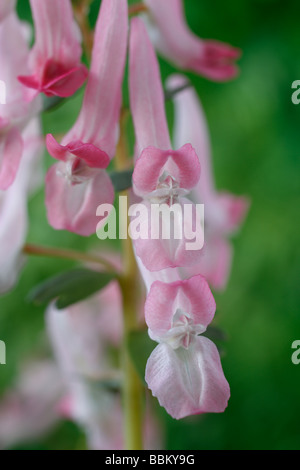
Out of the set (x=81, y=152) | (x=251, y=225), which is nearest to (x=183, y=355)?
(x=81, y=152)

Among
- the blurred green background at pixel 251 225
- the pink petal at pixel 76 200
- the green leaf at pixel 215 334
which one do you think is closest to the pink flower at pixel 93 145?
the pink petal at pixel 76 200

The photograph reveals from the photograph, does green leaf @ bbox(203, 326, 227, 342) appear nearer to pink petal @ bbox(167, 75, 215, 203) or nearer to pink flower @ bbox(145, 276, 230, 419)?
pink flower @ bbox(145, 276, 230, 419)

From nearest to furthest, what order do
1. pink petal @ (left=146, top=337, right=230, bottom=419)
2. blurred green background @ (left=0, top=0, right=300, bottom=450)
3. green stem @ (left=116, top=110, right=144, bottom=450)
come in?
pink petal @ (left=146, top=337, right=230, bottom=419), green stem @ (left=116, top=110, right=144, bottom=450), blurred green background @ (left=0, top=0, right=300, bottom=450)

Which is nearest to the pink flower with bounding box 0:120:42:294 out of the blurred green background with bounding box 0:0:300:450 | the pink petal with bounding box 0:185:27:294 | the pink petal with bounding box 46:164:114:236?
the pink petal with bounding box 0:185:27:294

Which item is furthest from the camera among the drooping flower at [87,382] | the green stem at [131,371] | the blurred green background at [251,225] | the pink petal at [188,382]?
the blurred green background at [251,225]

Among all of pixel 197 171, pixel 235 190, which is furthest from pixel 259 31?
pixel 197 171

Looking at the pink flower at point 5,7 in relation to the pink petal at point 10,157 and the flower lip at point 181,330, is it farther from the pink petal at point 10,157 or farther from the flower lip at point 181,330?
the flower lip at point 181,330

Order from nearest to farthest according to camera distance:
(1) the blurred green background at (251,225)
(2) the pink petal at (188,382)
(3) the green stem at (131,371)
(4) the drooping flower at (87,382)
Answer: (2) the pink petal at (188,382) → (3) the green stem at (131,371) → (4) the drooping flower at (87,382) → (1) the blurred green background at (251,225)
